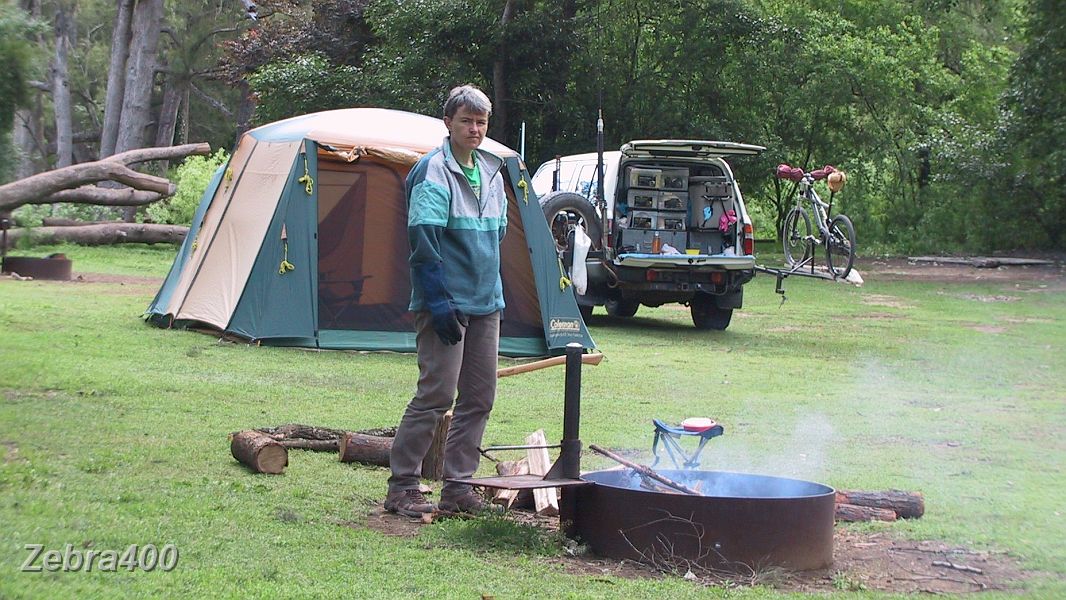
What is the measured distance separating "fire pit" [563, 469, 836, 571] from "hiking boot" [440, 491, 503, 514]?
69 centimetres

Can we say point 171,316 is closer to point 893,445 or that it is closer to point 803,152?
point 893,445

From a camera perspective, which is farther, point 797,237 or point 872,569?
point 797,237

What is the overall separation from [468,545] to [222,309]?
7459 millimetres

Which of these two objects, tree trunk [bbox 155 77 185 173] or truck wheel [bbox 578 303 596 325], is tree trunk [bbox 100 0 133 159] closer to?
tree trunk [bbox 155 77 185 173]

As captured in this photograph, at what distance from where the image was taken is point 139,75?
32.4 metres

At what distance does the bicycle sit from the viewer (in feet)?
44.4

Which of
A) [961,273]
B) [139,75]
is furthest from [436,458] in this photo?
[139,75]

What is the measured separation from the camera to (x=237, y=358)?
10461 mm

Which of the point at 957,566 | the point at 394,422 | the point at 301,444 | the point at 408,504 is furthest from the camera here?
the point at 394,422

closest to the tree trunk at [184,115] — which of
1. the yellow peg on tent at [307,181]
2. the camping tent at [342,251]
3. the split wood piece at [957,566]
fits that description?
the camping tent at [342,251]

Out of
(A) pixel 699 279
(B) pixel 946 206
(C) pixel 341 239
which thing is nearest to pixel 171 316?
(C) pixel 341 239

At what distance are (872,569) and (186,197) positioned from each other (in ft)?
76.8

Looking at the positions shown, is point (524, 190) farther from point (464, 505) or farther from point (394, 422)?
point (464, 505)

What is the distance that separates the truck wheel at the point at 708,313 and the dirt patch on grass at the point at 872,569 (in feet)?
32.5
